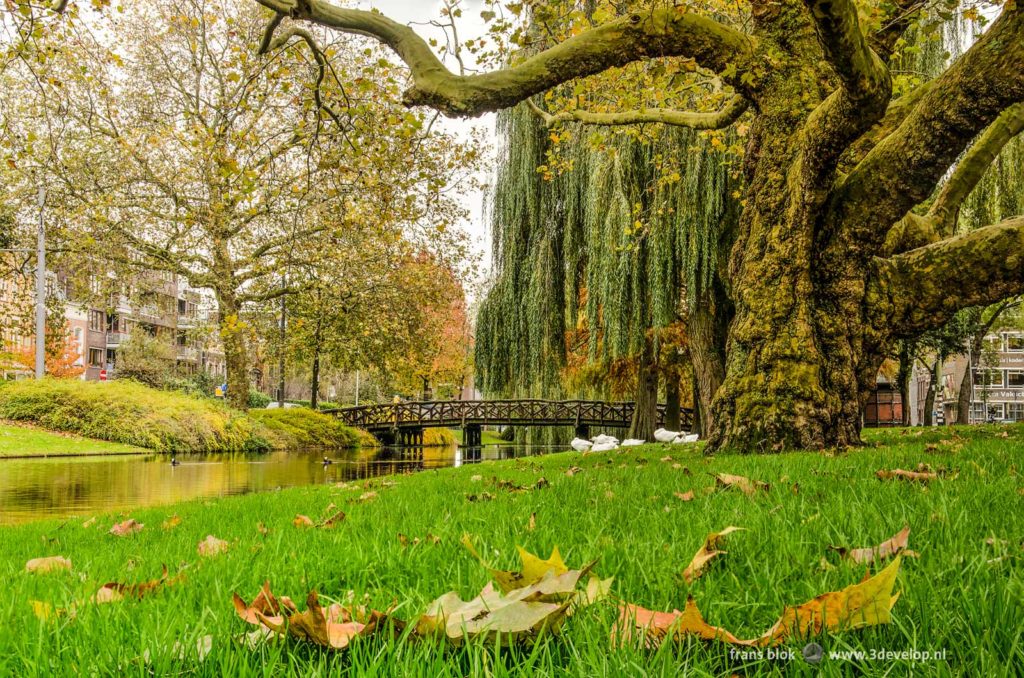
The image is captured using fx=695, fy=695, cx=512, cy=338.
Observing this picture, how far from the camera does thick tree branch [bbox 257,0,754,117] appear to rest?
19.2ft

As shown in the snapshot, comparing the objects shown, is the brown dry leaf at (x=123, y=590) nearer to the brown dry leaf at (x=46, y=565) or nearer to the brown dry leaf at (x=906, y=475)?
the brown dry leaf at (x=46, y=565)

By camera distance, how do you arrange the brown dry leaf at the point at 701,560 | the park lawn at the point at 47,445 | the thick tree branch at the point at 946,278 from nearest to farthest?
the brown dry leaf at the point at 701,560 → the thick tree branch at the point at 946,278 → the park lawn at the point at 47,445

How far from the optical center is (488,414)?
3156 centimetres

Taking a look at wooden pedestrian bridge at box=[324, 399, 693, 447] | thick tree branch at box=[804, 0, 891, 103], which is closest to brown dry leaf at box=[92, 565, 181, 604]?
thick tree branch at box=[804, 0, 891, 103]

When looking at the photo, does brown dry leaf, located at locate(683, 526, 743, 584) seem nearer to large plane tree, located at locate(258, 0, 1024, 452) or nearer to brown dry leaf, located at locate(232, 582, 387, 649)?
brown dry leaf, located at locate(232, 582, 387, 649)

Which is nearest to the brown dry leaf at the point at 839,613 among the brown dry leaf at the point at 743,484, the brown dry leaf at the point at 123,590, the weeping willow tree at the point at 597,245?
the brown dry leaf at the point at 123,590

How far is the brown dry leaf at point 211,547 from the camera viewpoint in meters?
2.79

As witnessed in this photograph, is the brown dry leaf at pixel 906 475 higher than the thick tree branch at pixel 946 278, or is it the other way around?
the thick tree branch at pixel 946 278

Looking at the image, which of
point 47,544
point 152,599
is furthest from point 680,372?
point 152,599

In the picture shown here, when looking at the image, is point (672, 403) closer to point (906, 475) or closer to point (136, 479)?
point (136, 479)

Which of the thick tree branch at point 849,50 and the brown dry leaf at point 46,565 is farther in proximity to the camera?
the thick tree branch at point 849,50

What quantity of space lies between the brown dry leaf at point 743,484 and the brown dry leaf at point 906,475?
0.67 metres

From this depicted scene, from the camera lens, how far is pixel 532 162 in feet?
44.5

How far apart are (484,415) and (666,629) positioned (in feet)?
99.7
